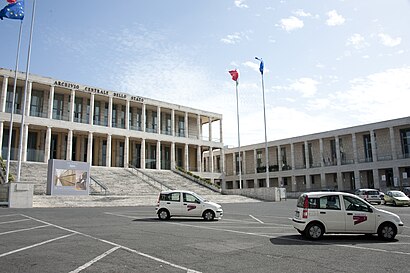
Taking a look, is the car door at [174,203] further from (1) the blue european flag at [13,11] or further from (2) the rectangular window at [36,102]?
(2) the rectangular window at [36,102]

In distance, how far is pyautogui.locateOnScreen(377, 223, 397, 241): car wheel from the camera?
10232 millimetres

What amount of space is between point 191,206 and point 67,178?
17.4 metres

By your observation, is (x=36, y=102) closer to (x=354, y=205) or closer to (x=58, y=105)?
(x=58, y=105)

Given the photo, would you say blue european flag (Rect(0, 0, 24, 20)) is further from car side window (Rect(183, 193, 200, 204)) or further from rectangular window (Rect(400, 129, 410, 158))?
rectangular window (Rect(400, 129, 410, 158))

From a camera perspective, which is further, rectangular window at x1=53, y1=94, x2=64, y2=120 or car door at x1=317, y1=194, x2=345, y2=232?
rectangular window at x1=53, y1=94, x2=64, y2=120

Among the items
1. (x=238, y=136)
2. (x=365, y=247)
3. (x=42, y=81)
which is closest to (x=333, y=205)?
(x=365, y=247)

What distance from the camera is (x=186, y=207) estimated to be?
55.5 ft

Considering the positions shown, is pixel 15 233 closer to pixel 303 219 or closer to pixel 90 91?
pixel 303 219

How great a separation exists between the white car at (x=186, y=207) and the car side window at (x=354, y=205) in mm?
7461

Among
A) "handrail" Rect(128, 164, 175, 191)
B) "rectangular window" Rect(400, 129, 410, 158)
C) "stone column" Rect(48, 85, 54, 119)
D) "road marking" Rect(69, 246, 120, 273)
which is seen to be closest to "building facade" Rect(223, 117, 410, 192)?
"rectangular window" Rect(400, 129, 410, 158)

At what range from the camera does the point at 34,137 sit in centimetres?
4409

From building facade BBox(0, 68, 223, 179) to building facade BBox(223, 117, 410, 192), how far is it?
1374 centimetres

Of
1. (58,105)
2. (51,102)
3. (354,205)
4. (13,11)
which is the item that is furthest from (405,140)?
(13,11)

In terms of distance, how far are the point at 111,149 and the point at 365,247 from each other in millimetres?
44840
